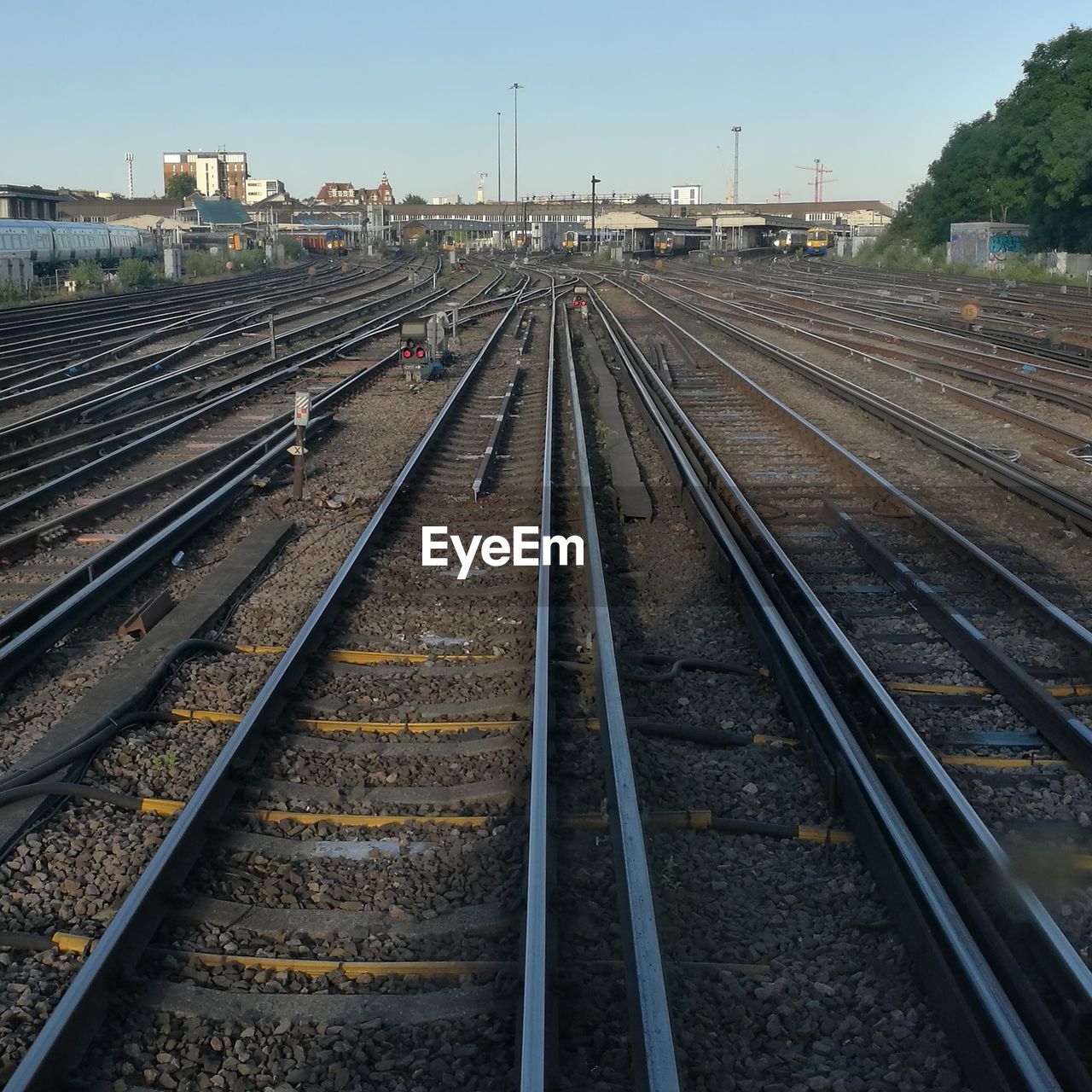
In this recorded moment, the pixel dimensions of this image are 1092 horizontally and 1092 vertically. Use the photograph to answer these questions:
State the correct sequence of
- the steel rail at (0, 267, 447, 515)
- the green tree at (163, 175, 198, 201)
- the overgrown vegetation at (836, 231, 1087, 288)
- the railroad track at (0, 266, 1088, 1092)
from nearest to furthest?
the railroad track at (0, 266, 1088, 1092), the steel rail at (0, 267, 447, 515), the overgrown vegetation at (836, 231, 1087, 288), the green tree at (163, 175, 198, 201)

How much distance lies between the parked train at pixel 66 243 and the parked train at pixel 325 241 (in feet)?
98.0

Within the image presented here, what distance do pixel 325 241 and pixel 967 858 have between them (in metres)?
99.4

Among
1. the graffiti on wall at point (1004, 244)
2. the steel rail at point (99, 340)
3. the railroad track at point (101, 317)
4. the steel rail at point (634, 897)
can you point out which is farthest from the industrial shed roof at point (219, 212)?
the steel rail at point (634, 897)

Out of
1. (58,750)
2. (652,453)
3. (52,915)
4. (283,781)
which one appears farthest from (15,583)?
(652,453)

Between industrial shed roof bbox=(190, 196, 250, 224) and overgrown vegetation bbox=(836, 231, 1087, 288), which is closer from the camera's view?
overgrown vegetation bbox=(836, 231, 1087, 288)

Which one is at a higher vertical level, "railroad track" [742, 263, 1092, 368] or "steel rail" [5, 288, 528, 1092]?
"railroad track" [742, 263, 1092, 368]

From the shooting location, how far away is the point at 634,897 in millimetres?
4062

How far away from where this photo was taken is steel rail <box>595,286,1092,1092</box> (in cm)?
362

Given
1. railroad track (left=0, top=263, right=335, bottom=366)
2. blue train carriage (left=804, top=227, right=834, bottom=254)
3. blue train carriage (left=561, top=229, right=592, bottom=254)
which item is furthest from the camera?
blue train carriage (left=561, top=229, right=592, bottom=254)

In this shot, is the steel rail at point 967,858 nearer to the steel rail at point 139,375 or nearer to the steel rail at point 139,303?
the steel rail at point 139,375

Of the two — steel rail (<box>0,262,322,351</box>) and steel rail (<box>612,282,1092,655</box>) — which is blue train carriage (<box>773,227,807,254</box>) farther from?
steel rail (<box>612,282,1092,655</box>)

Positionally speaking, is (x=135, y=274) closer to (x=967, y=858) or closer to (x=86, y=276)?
(x=86, y=276)

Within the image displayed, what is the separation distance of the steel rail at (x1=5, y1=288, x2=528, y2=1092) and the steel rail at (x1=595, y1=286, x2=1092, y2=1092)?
2721 millimetres

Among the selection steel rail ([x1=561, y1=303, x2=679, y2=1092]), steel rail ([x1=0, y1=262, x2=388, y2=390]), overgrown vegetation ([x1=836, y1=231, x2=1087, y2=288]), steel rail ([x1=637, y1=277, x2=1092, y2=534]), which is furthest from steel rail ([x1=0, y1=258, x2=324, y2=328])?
overgrown vegetation ([x1=836, y1=231, x2=1087, y2=288])
